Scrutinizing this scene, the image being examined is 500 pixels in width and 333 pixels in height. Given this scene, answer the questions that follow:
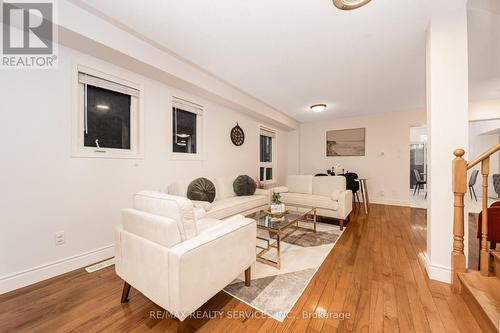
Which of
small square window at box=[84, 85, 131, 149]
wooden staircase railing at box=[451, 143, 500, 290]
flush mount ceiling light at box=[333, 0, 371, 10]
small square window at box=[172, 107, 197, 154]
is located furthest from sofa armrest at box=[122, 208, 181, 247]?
wooden staircase railing at box=[451, 143, 500, 290]

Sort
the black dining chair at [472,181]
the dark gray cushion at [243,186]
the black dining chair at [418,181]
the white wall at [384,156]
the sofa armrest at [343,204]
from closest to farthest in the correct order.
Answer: the sofa armrest at [343,204]
the dark gray cushion at [243,186]
the white wall at [384,156]
the black dining chair at [472,181]
the black dining chair at [418,181]

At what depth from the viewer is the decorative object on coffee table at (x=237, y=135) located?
175 inches

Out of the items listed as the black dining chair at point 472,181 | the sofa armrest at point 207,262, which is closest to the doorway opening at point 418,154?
the black dining chair at point 472,181

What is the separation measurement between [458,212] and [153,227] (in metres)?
2.48

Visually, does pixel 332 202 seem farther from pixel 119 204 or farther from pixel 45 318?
pixel 45 318

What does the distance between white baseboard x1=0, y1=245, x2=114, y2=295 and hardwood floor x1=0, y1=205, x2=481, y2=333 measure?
2.9 inches

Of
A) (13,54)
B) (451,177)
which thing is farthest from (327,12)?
(13,54)

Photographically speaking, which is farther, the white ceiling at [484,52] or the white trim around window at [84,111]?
the white trim around window at [84,111]

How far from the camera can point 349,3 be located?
5.61ft

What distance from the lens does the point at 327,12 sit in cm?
187

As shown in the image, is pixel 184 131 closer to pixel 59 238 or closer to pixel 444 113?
pixel 59 238

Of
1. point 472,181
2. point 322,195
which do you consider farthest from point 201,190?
point 472,181

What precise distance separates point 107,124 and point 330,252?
325cm

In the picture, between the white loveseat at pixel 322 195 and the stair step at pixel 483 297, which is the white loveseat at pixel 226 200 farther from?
the stair step at pixel 483 297
